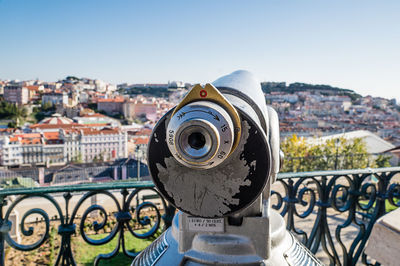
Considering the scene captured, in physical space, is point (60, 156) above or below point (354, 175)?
below

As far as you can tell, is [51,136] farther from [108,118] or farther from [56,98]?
[56,98]

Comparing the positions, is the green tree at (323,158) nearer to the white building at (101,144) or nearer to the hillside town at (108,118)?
the hillside town at (108,118)

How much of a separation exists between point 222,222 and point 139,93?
123700mm

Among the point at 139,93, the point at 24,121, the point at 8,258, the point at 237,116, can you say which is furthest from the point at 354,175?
the point at 139,93

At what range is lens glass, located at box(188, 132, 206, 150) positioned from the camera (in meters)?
0.78

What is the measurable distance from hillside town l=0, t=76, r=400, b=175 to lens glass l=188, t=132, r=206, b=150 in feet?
0.84

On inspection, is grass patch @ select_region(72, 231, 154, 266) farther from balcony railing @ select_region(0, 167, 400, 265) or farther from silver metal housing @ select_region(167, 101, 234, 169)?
silver metal housing @ select_region(167, 101, 234, 169)

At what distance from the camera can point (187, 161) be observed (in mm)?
770

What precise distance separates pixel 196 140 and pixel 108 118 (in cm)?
7307

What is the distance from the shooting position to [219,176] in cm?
87

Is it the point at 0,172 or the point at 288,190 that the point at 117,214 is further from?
the point at 0,172

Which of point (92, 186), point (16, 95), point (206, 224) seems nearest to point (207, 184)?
point (206, 224)

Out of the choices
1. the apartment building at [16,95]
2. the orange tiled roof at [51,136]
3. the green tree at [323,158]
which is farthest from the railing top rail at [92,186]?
the apartment building at [16,95]

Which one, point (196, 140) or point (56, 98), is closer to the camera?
point (196, 140)
